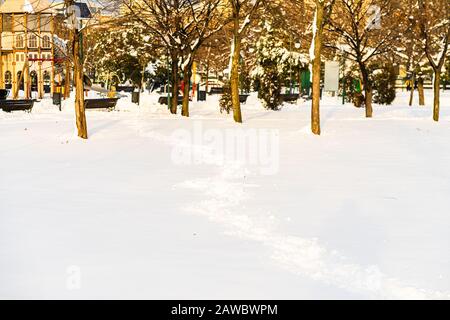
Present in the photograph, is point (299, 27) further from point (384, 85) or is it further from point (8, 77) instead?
point (8, 77)

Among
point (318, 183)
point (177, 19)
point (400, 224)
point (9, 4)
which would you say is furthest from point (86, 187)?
point (9, 4)

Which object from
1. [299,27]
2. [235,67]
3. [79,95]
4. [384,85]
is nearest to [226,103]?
[299,27]

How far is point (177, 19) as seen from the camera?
87.3 ft

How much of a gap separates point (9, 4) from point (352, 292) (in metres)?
44.2

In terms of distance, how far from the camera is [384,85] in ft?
131

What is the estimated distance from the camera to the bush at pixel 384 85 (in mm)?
38653

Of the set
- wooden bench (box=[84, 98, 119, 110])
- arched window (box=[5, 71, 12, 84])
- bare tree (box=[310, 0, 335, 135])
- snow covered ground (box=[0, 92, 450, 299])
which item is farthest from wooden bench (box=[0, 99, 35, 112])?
arched window (box=[5, 71, 12, 84])

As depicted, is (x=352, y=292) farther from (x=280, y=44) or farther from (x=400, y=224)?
(x=280, y=44)

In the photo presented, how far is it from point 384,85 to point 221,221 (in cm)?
3393

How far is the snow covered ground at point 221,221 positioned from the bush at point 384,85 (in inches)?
909

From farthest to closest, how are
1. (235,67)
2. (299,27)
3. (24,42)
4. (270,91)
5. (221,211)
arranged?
(24,42) → (270,91) → (299,27) → (235,67) → (221,211)

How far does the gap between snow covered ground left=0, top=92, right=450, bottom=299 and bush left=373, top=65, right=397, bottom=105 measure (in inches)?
909

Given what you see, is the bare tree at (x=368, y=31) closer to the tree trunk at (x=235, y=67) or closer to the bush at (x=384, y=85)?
the tree trunk at (x=235, y=67)

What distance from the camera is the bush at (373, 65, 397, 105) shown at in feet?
127
